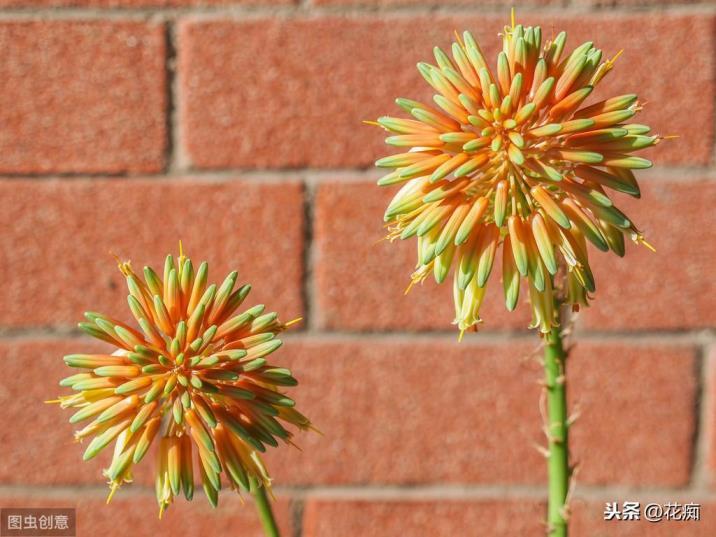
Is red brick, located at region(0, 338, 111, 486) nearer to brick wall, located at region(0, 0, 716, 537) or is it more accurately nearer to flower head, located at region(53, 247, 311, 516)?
brick wall, located at region(0, 0, 716, 537)

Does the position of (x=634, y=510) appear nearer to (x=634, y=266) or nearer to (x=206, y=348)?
(x=634, y=266)

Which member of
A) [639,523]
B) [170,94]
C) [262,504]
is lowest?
[639,523]

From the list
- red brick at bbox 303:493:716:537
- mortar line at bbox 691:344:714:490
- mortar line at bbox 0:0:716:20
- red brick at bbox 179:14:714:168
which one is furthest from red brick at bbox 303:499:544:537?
mortar line at bbox 0:0:716:20

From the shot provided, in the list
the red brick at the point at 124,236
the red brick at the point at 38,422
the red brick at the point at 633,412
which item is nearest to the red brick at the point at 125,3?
the red brick at the point at 124,236

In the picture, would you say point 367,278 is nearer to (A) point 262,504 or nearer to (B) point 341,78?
(B) point 341,78

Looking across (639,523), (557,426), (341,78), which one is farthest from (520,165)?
(639,523)

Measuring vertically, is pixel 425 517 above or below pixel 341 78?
below

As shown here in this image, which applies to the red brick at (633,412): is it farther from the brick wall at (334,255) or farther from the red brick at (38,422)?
the red brick at (38,422)
